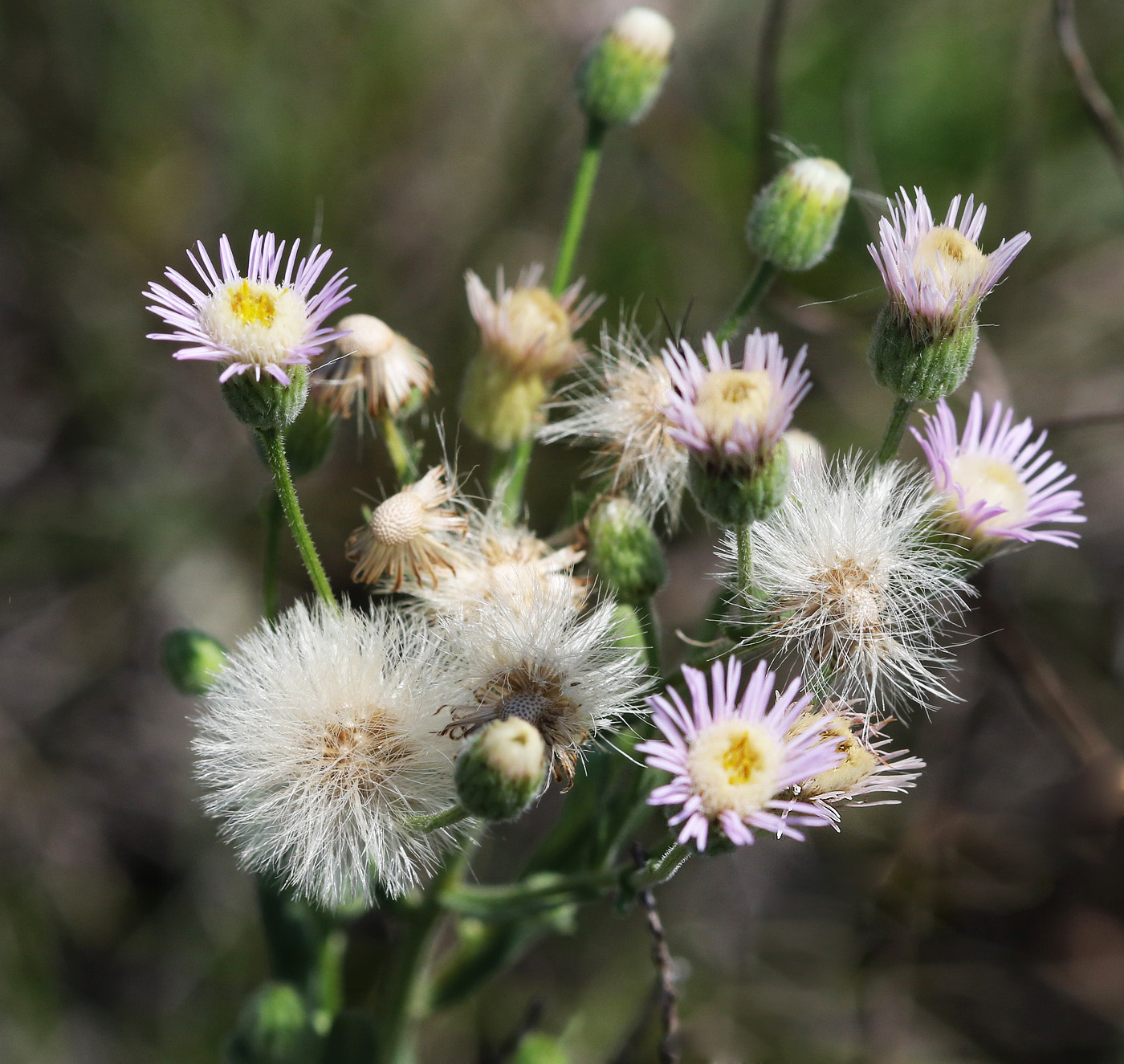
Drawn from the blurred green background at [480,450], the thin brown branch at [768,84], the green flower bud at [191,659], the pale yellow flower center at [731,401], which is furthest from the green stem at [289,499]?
the thin brown branch at [768,84]

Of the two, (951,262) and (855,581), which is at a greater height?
(951,262)

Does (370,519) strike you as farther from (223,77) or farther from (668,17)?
(668,17)

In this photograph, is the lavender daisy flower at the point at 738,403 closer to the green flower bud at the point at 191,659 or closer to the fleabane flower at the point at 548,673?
the fleabane flower at the point at 548,673

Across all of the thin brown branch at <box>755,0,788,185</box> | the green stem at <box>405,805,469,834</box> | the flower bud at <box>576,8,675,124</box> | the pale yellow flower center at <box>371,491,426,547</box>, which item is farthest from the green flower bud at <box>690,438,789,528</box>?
the thin brown branch at <box>755,0,788,185</box>

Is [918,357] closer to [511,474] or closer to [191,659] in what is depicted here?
[511,474]

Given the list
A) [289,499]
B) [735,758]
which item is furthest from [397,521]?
[735,758]

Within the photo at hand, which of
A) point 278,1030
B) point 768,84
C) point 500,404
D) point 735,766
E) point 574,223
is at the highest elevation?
point 768,84

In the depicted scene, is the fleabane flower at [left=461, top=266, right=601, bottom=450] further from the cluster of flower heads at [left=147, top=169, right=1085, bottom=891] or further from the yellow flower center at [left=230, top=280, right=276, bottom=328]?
the yellow flower center at [left=230, top=280, right=276, bottom=328]
